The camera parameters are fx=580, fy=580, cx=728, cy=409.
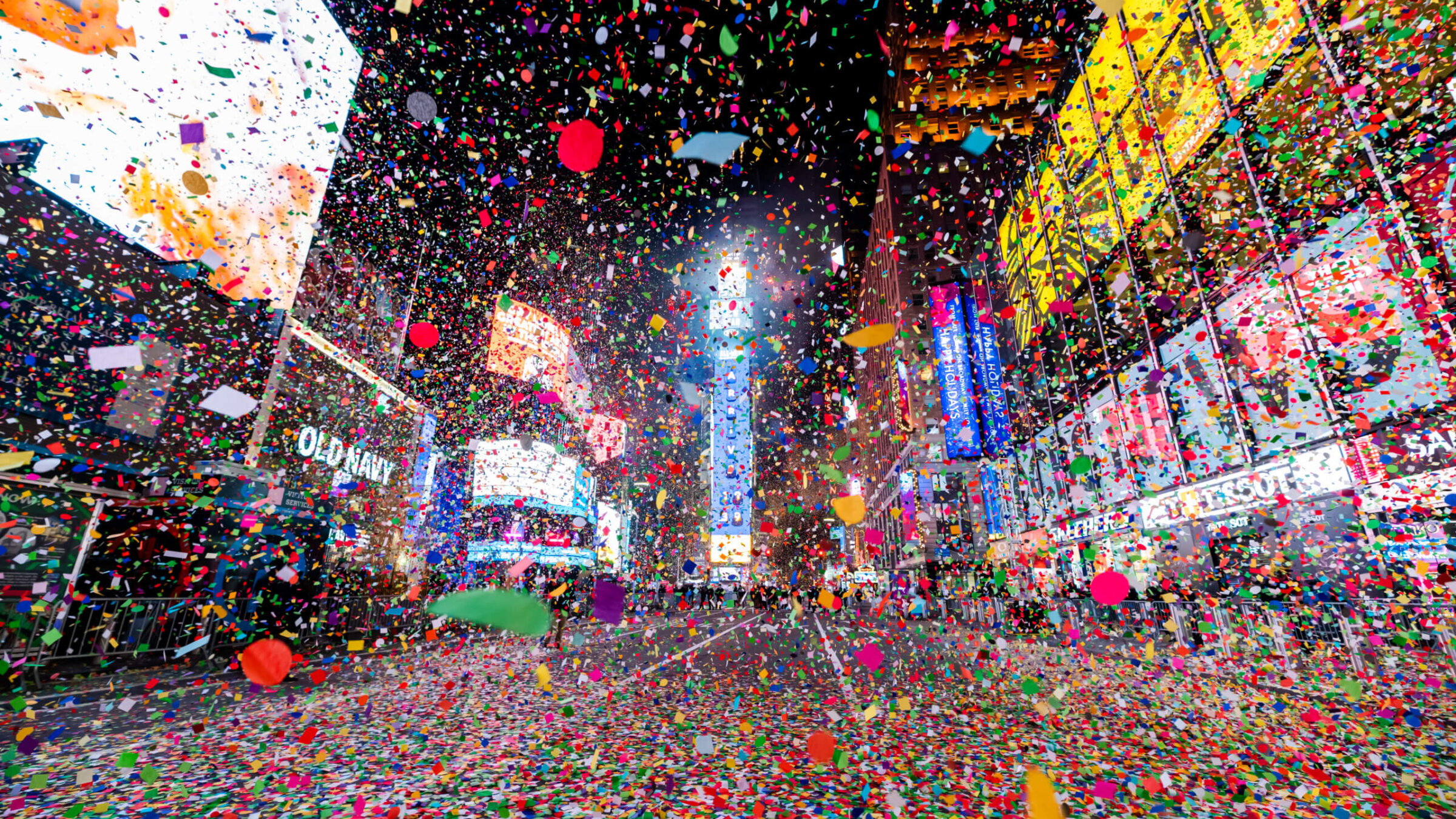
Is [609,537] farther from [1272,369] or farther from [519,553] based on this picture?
[1272,369]

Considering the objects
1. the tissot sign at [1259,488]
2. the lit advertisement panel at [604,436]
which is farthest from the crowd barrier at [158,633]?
the lit advertisement panel at [604,436]

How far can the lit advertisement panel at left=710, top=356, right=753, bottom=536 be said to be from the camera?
472 ft

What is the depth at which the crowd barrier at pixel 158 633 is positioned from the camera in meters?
7.66

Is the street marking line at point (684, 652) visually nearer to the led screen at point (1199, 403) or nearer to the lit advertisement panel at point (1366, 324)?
the led screen at point (1199, 403)

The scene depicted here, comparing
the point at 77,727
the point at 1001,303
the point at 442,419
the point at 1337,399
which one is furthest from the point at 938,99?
the point at 77,727

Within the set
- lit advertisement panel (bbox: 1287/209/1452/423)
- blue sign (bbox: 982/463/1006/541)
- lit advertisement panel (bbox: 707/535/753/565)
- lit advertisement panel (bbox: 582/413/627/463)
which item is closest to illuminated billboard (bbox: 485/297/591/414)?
lit advertisement panel (bbox: 582/413/627/463)

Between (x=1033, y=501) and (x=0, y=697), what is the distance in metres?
31.3

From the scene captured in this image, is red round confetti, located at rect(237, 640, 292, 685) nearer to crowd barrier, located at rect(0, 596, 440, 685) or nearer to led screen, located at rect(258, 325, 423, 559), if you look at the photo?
crowd barrier, located at rect(0, 596, 440, 685)

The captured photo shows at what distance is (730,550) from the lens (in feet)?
420

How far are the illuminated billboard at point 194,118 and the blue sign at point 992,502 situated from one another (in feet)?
104

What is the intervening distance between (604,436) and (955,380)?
80.4 feet

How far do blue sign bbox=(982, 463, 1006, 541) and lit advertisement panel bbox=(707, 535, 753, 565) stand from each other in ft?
303

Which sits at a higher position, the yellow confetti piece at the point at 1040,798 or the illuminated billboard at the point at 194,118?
the illuminated billboard at the point at 194,118

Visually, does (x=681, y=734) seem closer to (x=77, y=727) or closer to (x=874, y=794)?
(x=874, y=794)
